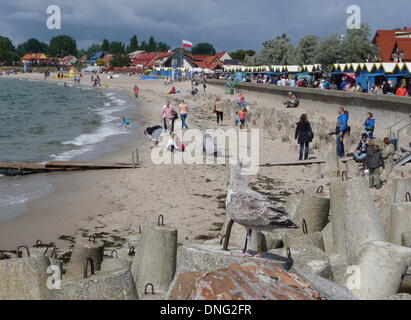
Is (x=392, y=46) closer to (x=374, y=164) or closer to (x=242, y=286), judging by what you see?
(x=374, y=164)

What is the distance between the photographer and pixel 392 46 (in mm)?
47312

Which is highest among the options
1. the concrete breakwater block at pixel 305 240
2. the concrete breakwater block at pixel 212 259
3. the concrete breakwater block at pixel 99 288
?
the concrete breakwater block at pixel 212 259

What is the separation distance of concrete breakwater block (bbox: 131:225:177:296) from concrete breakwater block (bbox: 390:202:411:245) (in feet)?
11.0

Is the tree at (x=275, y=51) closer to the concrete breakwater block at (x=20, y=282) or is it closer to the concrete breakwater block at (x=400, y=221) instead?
the concrete breakwater block at (x=400, y=221)

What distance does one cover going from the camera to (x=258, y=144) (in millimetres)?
19969

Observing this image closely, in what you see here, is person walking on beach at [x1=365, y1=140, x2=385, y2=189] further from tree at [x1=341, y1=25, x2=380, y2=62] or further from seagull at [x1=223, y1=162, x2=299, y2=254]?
tree at [x1=341, y1=25, x2=380, y2=62]

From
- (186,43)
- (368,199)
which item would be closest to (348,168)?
(368,199)

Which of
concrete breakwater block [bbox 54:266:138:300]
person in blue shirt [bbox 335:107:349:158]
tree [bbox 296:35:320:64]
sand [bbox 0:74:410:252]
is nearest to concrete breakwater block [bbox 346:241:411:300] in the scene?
concrete breakwater block [bbox 54:266:138:300]

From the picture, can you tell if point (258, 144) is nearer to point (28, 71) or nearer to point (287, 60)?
point (287, 60)

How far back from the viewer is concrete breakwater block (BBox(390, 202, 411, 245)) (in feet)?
22.9

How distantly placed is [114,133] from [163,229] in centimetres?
2156

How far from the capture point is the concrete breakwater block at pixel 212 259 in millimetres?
4665

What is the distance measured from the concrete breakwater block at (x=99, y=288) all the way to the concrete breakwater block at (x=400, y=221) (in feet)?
14.1

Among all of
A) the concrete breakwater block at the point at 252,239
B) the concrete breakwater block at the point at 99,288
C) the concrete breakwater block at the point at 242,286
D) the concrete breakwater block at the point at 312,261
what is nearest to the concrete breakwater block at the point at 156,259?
the concrete breakwater block at the point at 252,239
